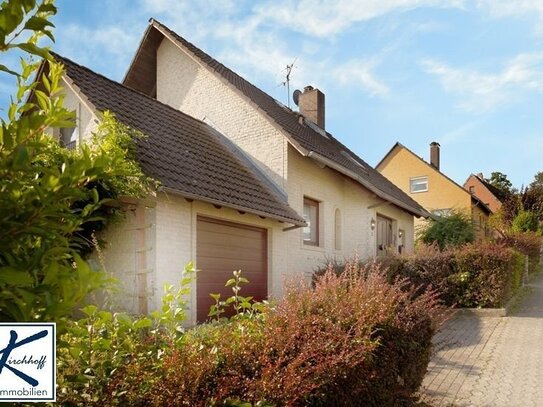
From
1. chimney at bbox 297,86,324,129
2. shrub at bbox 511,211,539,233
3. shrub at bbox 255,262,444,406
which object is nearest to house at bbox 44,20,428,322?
shrub at bbox 255,262,444,406

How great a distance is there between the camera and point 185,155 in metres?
11.4

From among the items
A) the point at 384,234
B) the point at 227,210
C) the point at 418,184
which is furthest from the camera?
the point at 418,184

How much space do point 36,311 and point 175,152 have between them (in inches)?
383

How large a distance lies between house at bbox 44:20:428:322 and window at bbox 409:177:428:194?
18.5 meters

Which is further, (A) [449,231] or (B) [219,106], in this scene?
(A) [449,231]

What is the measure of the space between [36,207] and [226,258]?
9.49 metres

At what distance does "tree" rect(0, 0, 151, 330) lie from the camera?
1.57 meters

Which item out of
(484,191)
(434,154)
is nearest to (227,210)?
(434,154)

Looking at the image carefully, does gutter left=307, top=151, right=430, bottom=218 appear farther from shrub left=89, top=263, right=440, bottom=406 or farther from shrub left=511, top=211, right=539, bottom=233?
shrub left=511, top=211, right=539, bottom=233

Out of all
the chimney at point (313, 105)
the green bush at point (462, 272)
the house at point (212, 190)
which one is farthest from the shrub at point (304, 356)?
the chimney at point (313, 105)

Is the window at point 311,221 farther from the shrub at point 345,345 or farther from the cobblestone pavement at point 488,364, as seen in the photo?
the shrub at point 345,345

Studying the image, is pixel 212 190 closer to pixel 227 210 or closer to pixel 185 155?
pixel 227 210

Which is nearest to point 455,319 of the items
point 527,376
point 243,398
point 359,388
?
point 527,376

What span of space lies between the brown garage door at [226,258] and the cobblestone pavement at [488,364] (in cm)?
435
